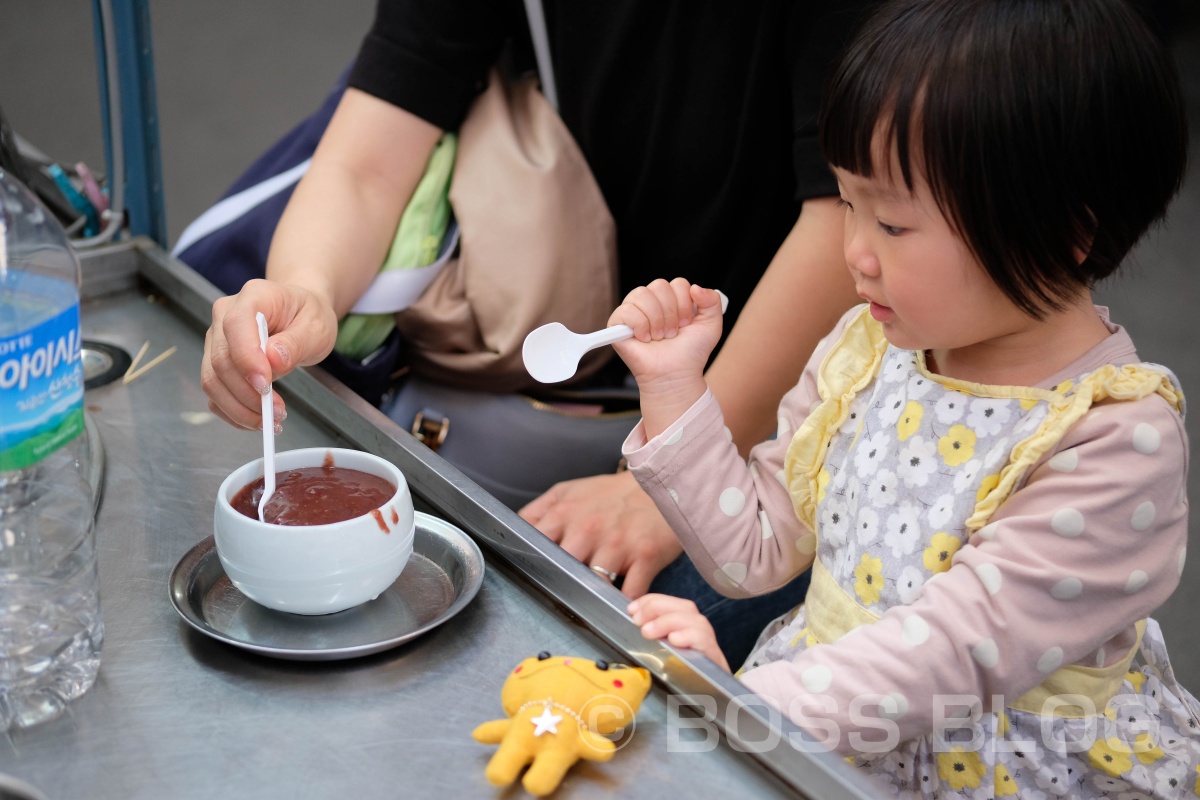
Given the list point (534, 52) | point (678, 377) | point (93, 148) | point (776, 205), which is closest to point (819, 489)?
point (678, 377)

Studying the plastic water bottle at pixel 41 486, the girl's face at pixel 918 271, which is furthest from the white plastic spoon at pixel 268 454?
the girl's face at pixel 918 271

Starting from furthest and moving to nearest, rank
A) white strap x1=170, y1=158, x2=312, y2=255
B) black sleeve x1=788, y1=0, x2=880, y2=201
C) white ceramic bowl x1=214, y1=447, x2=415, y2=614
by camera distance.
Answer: white strap x1=170, y1=158, x2=312, y2=255 < black sleeve x1=788, y1=0, x2=880, y2=201 < white ceramic bowl x1=214, y1=447, x2=415, y2=614

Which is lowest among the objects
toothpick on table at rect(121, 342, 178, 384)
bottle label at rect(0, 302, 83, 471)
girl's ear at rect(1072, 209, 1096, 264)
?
toothpick on table at rect(121, 342, 178, 384)

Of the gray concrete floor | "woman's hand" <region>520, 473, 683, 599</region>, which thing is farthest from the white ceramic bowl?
the gray concrete floor

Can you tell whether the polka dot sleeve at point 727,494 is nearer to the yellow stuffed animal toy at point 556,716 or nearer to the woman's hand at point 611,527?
the woman's hand at point 611,527

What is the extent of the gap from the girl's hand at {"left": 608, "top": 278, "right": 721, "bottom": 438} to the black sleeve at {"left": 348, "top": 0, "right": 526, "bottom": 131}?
543mm

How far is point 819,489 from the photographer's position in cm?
105

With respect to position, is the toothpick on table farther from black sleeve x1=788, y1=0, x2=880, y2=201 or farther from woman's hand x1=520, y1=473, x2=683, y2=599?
black sleeve x1=788, y1=0, x2=880, y2=201

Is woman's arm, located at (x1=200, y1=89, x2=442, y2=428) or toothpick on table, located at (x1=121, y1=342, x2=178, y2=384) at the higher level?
woman's arm, located at (x1=200, y1=89, x2=442, y2=428)

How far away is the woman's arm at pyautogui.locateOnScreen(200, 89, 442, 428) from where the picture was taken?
1.01 metres

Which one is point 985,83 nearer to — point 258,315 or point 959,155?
point 959,155

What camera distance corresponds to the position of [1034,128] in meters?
0.83

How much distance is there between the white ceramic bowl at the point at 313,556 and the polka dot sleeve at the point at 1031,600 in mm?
276

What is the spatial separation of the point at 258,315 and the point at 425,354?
46 centimetres
